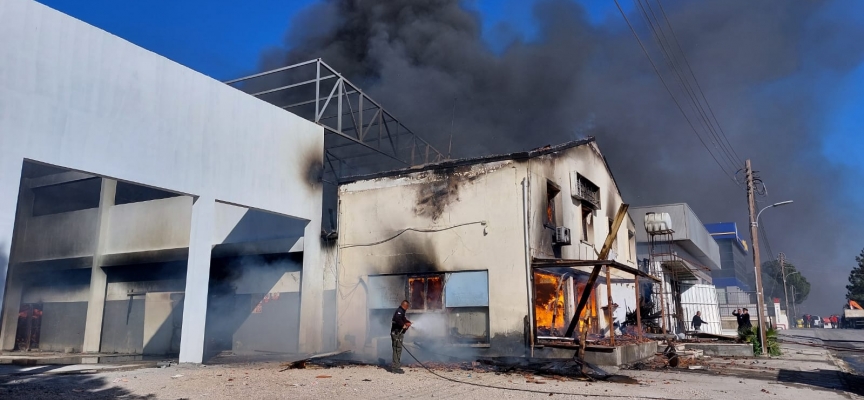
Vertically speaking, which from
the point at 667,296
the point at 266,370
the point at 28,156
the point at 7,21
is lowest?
the point at 266,370

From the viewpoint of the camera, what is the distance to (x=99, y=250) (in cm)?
2039

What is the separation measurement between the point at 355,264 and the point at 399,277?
1.52 m

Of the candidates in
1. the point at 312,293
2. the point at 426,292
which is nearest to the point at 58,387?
the point at 312,293

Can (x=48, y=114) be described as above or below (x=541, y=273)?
above

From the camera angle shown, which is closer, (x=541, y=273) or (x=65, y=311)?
(x=541, y=273)

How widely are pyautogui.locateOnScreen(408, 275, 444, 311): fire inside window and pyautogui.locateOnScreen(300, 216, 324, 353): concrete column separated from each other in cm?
298

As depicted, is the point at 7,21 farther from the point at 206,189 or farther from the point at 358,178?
the point at 358,178

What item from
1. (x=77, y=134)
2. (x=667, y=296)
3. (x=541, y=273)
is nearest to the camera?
(x=77, y=134)

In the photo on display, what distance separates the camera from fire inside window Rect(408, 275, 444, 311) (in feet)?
48.1

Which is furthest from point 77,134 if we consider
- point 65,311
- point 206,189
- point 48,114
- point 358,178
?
point 65,311

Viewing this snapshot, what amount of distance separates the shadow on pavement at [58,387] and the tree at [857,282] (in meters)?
85.8

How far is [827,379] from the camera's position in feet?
37.3

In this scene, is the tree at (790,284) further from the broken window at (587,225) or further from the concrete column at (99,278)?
the concrete column at (99,278)

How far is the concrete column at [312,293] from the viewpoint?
15867 millimetres
